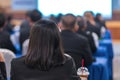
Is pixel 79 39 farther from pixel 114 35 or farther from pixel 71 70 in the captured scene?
pixel 114 35

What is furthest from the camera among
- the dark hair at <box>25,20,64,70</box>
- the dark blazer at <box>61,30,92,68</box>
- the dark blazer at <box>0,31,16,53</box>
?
the dark blazer at <box>0,31,16,53</box>

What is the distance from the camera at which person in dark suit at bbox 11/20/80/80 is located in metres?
2.34

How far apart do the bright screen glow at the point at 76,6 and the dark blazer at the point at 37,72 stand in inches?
410

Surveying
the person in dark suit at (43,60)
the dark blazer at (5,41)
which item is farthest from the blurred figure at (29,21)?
the person in dark suit at (43,60)

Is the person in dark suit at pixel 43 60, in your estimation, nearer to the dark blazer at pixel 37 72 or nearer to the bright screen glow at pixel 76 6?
the dark blazer at pixel 37 72

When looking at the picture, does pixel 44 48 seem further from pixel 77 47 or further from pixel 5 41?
pixel 5 41

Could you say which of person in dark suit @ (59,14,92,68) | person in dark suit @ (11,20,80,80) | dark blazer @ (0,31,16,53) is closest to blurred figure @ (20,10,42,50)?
dark blazer @ (0,31,16,53)

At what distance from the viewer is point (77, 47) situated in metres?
3.83

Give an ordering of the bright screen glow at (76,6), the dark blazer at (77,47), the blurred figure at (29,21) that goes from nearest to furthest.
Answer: the dark blazer at (77,47) < the blurred figure at (29,21) < the bright screen glow at (76,6)

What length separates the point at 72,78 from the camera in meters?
2.42

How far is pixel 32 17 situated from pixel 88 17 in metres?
1.76

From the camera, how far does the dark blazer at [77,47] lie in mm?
3816

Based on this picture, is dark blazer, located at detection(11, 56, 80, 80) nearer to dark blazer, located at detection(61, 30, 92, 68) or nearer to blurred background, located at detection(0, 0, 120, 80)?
dark blazer, located at detection(61, 30, 92, 68)

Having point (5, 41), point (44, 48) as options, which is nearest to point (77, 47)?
point (5, 41)
